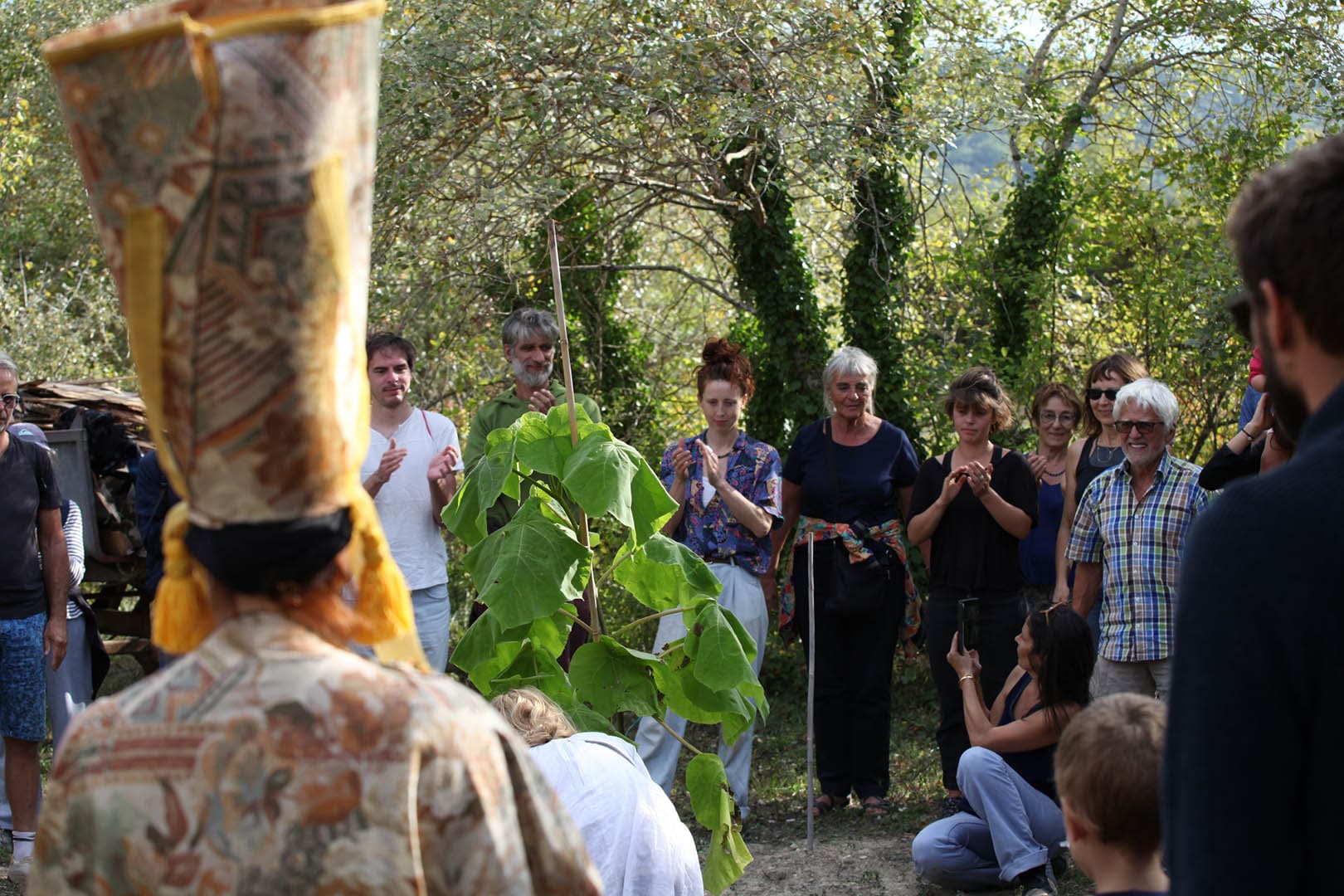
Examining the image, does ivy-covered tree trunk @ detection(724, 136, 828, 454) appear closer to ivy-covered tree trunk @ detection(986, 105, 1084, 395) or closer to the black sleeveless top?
ivy-covered tree trunk @ detection(986, 105, 1084, 395)

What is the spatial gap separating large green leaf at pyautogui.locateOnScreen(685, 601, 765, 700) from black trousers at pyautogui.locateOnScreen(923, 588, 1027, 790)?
5.89ft

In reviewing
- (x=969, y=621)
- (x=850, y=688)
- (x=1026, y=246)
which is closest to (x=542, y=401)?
(x=850, y=688)

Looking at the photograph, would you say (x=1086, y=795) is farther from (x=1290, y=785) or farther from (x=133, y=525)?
(x=133, y=525)

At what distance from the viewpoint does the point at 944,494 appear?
5430mm

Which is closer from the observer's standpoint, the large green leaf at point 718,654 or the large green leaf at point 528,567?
the large green leaf at point 528,567

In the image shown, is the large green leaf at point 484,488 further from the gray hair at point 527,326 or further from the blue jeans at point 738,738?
the blue jeans at point 738,738

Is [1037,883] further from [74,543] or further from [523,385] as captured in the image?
[74,543]

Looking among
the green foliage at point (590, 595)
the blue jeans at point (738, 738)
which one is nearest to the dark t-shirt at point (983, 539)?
the blue jeans at point (738, 738)

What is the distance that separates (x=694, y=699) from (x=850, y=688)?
197cm

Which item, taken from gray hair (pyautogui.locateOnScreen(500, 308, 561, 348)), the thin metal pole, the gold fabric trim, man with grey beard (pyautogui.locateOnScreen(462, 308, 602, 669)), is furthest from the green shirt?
the gold fabric trim

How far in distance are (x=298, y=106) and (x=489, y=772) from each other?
2.57ft

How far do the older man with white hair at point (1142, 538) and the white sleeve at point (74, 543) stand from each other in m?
4.08

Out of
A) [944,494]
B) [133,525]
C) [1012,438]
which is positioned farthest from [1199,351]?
[133,525]

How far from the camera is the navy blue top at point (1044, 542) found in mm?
5660
